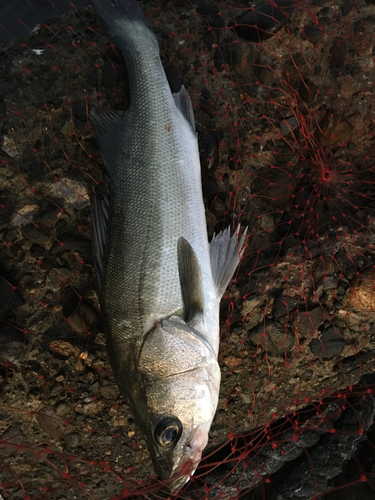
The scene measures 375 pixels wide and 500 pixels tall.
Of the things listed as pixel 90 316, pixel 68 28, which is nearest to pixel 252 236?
pixel 90 316

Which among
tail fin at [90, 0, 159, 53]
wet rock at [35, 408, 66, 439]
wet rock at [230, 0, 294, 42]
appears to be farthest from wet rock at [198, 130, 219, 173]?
wet rock at [35, 408, 66, 439]

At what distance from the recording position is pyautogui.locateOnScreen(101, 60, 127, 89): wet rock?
3250mm

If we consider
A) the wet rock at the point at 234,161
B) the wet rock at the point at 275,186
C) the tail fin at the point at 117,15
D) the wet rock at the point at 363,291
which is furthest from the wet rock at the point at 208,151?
the wet rock at the point at 363,291

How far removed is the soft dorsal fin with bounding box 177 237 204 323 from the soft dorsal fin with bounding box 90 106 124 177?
87cm

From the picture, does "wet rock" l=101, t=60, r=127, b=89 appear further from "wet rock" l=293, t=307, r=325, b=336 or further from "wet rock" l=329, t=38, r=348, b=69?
"wet rock" l=293, t=307, r=325, b=336

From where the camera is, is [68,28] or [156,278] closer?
[156,278]

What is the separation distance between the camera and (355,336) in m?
3.07

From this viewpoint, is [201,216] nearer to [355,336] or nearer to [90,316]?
[90,316]

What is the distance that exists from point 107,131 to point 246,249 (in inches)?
62.1

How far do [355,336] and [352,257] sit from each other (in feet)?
2.30

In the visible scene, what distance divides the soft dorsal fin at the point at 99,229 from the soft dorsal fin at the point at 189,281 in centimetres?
60

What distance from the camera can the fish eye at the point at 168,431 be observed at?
7.19ft

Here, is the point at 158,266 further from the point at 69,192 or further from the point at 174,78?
the point at 174,78

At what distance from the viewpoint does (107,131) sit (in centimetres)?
285
